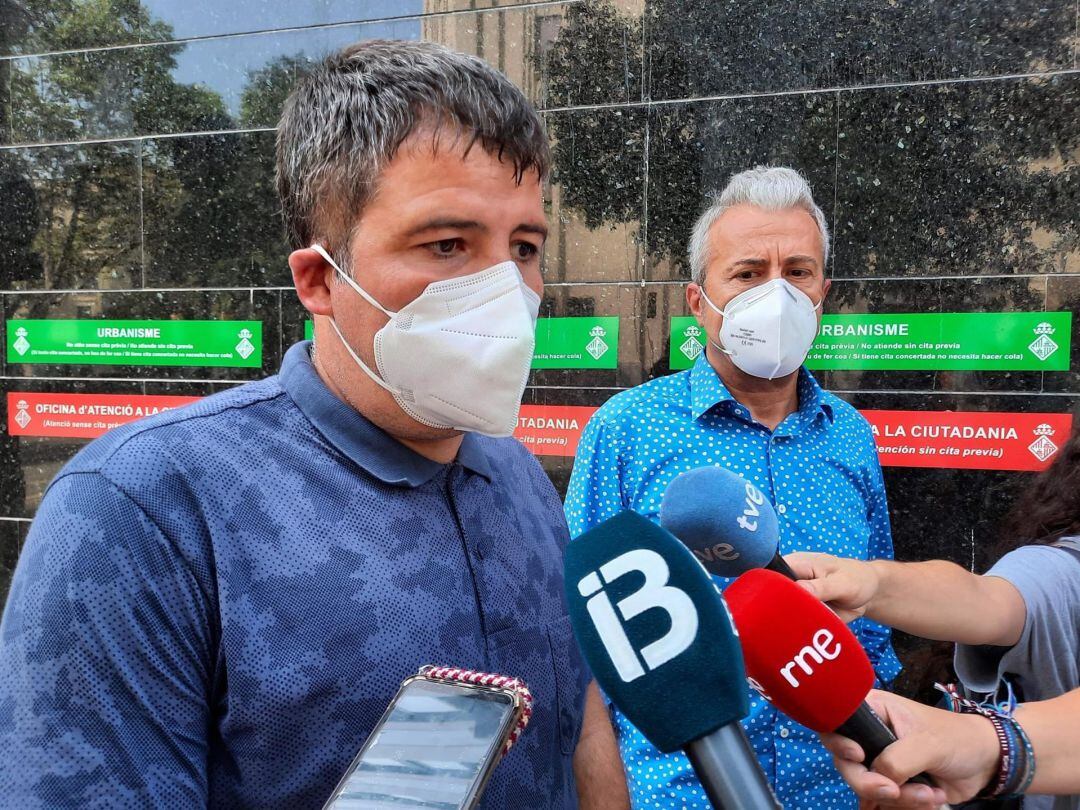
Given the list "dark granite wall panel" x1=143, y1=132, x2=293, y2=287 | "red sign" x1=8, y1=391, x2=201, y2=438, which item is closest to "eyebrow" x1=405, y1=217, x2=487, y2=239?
"dark granite wall panel" x1=143, y1=132, x2=293, y2=287

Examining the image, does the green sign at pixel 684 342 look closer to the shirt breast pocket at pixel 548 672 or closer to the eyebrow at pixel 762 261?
the eyebrow at pixel 762 261

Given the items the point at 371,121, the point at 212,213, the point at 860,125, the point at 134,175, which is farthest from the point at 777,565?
the point at 134,175

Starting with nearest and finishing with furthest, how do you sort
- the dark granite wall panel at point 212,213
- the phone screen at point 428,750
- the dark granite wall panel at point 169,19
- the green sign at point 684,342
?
1. the phone screen at point 428,750
2. the green sign at point 684,342
3. the dark granite wall panel at point 169,19
4. the dark granite wall panel at point 212,213

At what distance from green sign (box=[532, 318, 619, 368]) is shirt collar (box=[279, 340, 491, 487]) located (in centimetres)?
277

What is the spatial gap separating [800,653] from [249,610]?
0.64 metres

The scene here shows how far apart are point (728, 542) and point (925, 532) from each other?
9.29 feet

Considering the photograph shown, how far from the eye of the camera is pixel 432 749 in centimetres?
70

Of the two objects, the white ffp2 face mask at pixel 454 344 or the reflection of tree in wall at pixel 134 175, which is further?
the reflection of tree in wall at pixel 134 175

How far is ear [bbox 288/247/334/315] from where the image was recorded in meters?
1.22

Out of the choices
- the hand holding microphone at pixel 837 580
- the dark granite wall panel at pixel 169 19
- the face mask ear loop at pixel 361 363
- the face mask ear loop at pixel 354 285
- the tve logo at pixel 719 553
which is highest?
the dark granite wall panel at pixel 169 19

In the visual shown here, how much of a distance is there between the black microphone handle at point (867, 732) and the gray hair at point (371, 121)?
84 centimetres

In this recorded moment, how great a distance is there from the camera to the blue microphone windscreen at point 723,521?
1130 millimetres

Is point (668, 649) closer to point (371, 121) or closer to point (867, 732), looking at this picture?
point (867, 732)

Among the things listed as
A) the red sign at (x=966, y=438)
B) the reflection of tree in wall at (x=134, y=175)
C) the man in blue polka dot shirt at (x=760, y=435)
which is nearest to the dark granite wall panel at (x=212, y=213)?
the reflection of tree in wall at (x=134, y=175)
